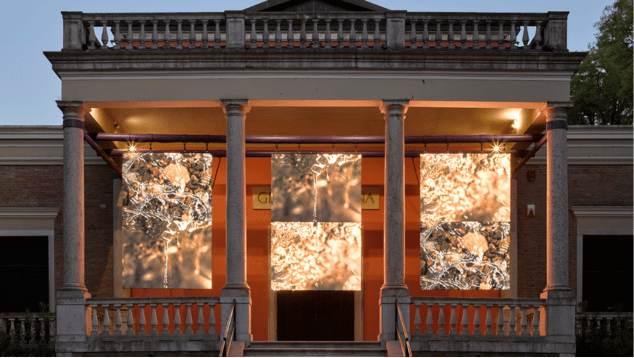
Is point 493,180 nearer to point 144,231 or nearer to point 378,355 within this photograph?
point 378,355

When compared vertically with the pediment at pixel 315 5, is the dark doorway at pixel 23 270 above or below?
below

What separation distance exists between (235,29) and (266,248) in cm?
629

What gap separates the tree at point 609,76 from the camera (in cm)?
2644

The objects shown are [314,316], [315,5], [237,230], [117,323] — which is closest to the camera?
[117,323]

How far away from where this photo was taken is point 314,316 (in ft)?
60.0

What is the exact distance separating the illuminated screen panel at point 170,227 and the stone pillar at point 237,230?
116 cm

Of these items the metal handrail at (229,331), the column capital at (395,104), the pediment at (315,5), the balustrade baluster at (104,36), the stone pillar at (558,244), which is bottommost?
the metal handrail at (229,331)

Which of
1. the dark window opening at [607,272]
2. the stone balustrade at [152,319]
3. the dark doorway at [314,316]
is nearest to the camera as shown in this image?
the stone balustrade at [152,319]

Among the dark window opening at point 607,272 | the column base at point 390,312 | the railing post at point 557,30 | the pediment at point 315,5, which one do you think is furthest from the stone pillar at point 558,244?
the pediment at point 315,5

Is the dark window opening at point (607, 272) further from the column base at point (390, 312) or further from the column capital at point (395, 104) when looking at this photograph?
the column capital at point (395, 104)

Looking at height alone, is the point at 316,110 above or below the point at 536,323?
above

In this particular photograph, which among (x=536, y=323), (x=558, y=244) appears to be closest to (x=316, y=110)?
(x=558, y=244)

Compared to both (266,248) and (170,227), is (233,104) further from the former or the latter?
(266,248)

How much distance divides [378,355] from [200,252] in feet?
14.7
